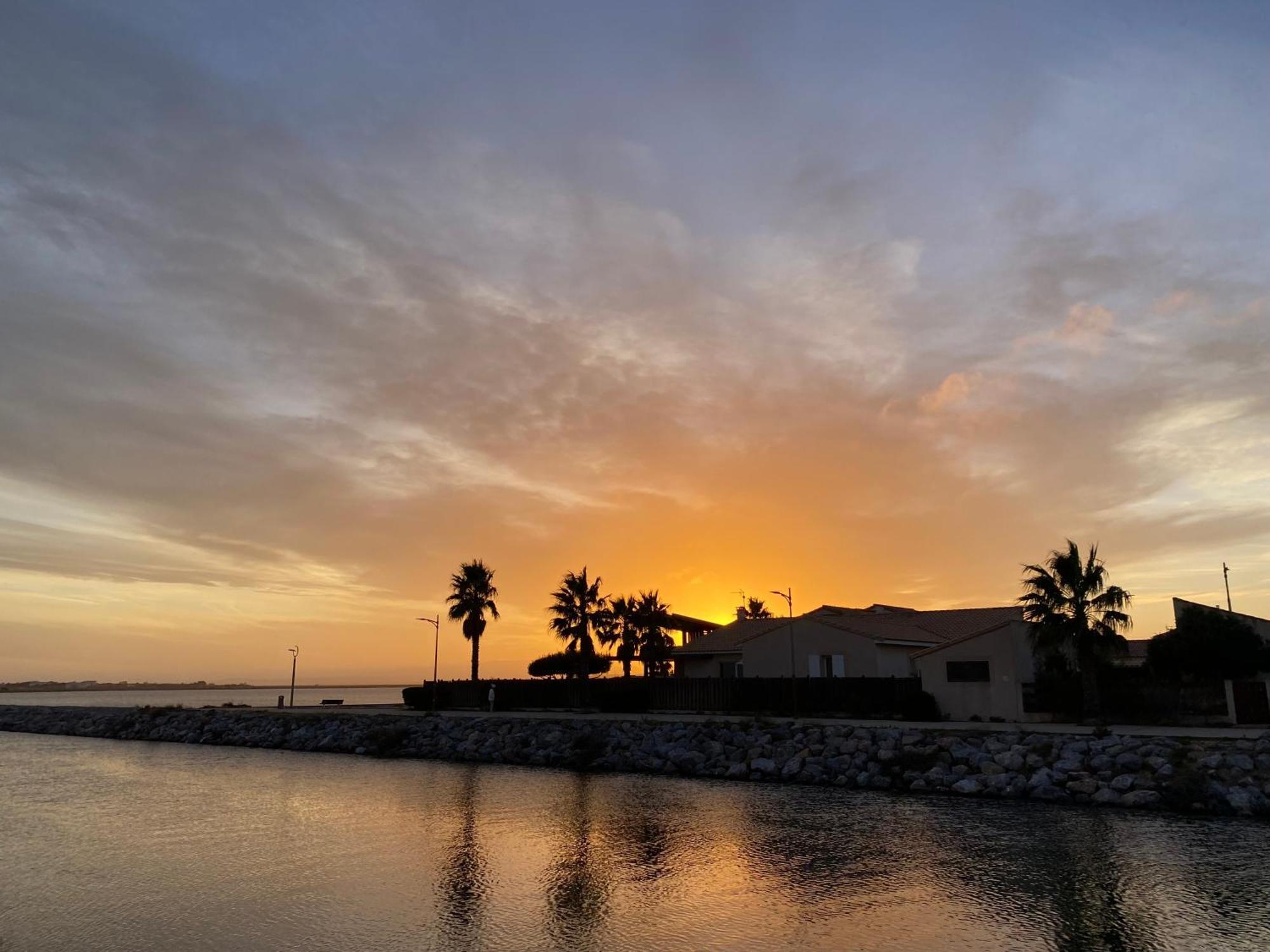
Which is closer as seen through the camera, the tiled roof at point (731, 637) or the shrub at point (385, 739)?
the shrub at point (385, 739)

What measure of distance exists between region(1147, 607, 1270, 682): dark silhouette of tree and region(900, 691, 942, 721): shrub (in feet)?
34.4

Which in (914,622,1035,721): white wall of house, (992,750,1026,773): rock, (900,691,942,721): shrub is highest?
(914,622,1035,721): white wall of house

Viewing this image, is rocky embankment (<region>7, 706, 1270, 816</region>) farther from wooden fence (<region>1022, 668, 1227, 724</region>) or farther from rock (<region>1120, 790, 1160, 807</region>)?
wooden fence (<region>1022, 668, 1227, 724</region>)

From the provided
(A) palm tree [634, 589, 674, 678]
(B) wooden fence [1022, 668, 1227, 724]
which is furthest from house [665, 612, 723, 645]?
(B) wooden fence [1022, 668, 1227, 724]

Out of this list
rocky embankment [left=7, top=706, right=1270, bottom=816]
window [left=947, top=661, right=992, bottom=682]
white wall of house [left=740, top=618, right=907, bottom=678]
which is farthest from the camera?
white wall of house [left=740, top=618, right=907, bottom=678]

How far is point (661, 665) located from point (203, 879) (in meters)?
57.8

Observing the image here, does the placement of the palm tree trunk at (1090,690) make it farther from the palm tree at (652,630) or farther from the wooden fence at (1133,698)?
the palm tree at (652,630)

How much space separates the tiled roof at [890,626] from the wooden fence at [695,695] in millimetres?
4541

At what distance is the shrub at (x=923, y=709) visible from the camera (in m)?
45.9

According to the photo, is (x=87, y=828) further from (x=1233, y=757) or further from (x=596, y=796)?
(x=1233, y=757)

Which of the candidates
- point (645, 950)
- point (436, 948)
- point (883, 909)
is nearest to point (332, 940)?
point (436, 948)

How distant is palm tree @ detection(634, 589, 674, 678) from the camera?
241 ft

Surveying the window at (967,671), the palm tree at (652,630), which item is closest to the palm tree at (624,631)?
the palm tree at (652,630)

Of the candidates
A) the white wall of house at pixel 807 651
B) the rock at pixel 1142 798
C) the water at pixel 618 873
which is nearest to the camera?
the water at pixel 618 873
